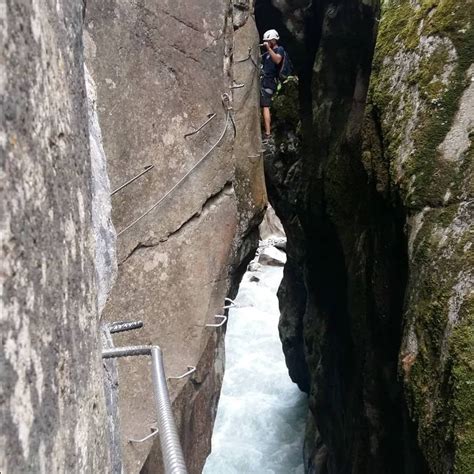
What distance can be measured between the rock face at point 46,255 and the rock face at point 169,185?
8.96 ft

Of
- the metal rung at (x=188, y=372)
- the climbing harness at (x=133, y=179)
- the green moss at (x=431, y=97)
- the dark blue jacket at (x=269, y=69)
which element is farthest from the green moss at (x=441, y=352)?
the dark blue jacket at (x=269, y=69)

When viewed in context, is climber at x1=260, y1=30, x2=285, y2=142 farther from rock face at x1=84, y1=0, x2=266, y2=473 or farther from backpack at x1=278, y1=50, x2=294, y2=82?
rock face at x1=84, y1=0, x2=266, y2=473

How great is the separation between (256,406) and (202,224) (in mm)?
Answer: 8849

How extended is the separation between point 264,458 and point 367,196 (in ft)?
21.6

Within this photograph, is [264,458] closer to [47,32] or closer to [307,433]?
[307,433]

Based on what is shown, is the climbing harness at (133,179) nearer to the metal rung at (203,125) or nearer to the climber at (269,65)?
the metal rung at (203,125)

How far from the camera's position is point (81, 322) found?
4.01 ft

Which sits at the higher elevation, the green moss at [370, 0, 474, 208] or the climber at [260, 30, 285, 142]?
the climber at [260, 30, 285, 142]

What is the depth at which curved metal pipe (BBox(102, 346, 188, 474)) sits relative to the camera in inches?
50.4

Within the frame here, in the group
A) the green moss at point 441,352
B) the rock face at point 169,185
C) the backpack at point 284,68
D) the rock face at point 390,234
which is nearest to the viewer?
the green moss at point 441,352

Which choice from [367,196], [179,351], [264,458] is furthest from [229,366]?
[179,351]

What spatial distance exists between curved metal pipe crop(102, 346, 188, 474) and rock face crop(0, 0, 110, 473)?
156mm

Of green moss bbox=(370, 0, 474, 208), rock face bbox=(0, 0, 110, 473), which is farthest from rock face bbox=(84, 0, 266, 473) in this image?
rock face bbox=(0, 0, 110, 473)

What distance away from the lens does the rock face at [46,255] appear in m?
0.88
